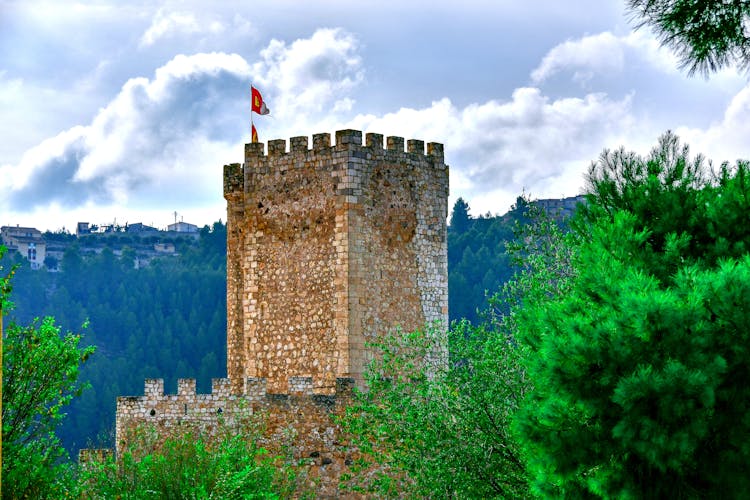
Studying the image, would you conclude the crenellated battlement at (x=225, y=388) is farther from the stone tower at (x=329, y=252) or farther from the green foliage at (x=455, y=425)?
the green foliage at (x=455, y=425)

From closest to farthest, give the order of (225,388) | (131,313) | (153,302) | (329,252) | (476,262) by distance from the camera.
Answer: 1. (225,388)
2. (329,252)
3. (476,262)
4. (131,313)
5. (153,302)

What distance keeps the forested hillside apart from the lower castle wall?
39845 mm

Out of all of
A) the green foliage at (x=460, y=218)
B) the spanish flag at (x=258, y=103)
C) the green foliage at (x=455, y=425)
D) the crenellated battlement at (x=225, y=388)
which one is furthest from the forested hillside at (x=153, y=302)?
the green foliage at (x=455, y=425)

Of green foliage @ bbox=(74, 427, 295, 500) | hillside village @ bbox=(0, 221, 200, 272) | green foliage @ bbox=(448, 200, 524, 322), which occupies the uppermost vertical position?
hillside village @ bbox=(0, 221, 200, 272)

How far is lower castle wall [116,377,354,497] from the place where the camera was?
22359mm

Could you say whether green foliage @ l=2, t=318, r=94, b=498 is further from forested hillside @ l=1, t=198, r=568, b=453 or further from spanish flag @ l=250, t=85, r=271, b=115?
forested hillside @ l=1, t=198, r=568, b=453

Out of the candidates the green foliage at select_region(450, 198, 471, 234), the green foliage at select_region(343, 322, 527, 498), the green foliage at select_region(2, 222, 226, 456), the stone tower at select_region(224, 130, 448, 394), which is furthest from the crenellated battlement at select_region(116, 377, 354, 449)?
the green foliage at select_region(450, 198, 471, 234)

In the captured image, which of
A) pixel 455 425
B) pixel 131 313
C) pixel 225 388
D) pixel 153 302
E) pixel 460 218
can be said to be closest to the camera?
pixel 455 425

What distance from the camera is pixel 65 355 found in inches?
731

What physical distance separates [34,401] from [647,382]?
382 inches

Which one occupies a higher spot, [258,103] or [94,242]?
[94,242]

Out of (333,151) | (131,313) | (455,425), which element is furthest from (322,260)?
(131,313)

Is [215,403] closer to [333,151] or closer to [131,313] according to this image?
[333,151]

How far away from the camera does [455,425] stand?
18719mm
